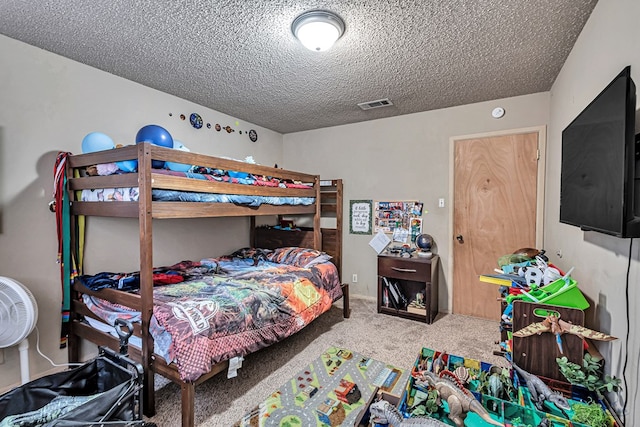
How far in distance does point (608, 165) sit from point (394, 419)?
52.1 inches

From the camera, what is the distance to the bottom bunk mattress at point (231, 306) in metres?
1.66

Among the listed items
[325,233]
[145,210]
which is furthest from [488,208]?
[145,210]

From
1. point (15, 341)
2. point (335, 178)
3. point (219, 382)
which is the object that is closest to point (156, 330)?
point (219, 382)

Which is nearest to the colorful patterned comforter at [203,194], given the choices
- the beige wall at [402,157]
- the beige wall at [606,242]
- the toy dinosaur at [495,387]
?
the beige wall at [402,157]

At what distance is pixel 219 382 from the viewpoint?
2127 millimetres

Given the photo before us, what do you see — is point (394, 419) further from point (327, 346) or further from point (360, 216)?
point (360, 216)

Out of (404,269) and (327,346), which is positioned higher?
(404,269)

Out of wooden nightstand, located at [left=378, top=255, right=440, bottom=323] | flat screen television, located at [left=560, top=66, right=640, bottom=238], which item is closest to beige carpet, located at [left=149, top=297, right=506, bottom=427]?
wooden nightstand, located at [left=378, top=255, right=440, bottom=323]

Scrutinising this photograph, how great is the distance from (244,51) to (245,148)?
190 cm

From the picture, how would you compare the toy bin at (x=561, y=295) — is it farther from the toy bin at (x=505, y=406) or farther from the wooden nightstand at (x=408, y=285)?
the wooden nightstand at (x=408, y=285)

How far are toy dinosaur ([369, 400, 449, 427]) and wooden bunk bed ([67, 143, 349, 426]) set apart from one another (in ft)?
3.50

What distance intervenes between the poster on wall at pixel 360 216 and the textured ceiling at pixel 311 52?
145cm

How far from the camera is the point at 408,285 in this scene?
3.55 metres

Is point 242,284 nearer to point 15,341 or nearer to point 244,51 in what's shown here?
point 15,341
